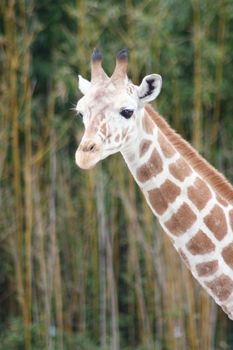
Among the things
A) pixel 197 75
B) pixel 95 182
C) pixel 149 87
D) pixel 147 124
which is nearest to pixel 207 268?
pixel 147 124

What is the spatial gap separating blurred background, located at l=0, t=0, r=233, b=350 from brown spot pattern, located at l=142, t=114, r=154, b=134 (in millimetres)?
2058

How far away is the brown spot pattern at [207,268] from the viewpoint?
4.12 metres

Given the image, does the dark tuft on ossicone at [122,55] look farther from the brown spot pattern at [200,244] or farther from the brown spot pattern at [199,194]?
the brown spot pattern at [200,244]

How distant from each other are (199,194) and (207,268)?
28 centimetres

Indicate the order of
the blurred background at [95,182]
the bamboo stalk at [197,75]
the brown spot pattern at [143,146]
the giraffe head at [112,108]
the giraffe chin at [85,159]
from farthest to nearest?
the blurred background at [95,182] → the bamboo stalk at [197,75] → the brown spot pattern at [143,146] → the giraffe head at [112,108] → the giraffe chin at [85,159]

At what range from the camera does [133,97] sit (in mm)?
3967

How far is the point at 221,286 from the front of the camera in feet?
13.6

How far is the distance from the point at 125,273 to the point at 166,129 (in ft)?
10.4

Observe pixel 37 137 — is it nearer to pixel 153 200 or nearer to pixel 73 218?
pixel 73 218

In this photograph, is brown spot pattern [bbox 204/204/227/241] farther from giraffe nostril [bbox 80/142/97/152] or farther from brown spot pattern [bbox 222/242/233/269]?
giraffe nostril [bbox 80/142/97/152]

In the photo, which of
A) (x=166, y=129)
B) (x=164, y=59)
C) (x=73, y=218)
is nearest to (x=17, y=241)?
(x=73, y=218)

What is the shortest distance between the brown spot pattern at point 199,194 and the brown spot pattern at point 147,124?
0.27 m

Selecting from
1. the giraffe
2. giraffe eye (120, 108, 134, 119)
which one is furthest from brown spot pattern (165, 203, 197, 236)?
giraffe eye (120, 108, 134, 119)

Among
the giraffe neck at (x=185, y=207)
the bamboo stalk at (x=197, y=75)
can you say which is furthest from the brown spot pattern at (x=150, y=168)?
the bamboo stalk at (x=197, y=75)
